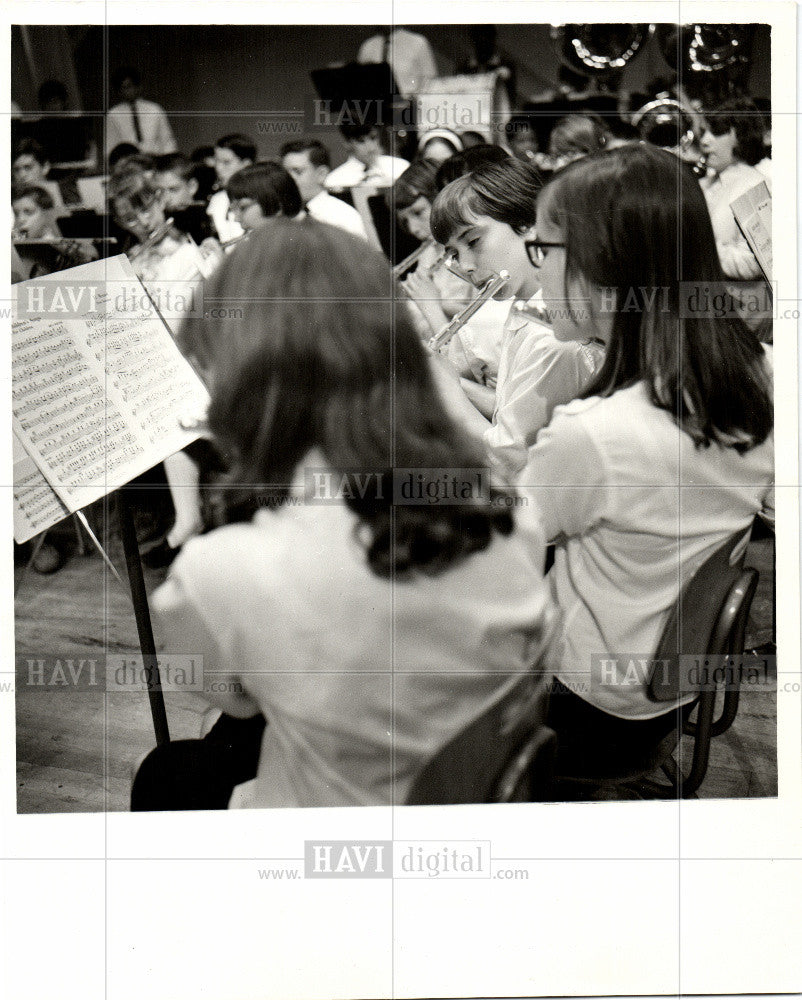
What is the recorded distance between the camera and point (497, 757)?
2.31 metres

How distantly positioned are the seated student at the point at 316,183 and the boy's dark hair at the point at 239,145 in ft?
0.21

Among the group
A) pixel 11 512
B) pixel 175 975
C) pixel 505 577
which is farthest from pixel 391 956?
pixel 11 512

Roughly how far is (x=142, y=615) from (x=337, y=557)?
1.41 ft

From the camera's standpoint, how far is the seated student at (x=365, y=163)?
2.29 metres

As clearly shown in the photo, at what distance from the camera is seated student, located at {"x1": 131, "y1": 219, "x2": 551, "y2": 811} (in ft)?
7.46

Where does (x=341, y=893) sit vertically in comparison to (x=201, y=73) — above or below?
below

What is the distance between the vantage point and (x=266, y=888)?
237cm

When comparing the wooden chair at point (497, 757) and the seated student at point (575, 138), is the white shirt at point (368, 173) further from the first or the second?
the wooden chair at point (497, 757)

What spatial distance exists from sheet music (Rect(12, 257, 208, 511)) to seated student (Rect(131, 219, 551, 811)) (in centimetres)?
9

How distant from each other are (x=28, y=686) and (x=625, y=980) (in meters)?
1.43

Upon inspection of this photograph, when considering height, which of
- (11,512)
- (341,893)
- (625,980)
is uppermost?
(11,512)

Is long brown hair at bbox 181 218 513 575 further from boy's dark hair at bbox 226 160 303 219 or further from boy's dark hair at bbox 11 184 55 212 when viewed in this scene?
boy's dark hair at bbox 11 184 55 212

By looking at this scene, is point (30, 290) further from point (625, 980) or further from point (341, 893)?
point (625, 980)

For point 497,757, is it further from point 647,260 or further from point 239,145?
point 239,145
